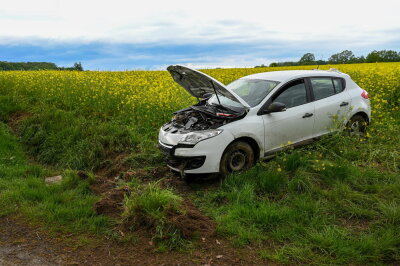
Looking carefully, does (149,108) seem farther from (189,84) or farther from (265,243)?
(265,243)

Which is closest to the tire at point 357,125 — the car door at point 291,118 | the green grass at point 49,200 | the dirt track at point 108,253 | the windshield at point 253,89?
the car door at point 291,118

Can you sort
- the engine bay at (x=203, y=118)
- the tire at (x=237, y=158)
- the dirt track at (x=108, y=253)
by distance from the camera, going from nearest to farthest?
the dirt track at (x=108, y=253) → the tire at (x=237, y=158) → the engine bay at (x=203, y=118)

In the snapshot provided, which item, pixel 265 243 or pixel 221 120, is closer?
pixel 265 243

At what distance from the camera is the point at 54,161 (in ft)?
29.0

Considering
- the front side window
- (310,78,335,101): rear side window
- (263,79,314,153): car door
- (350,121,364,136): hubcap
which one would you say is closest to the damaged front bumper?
(263,79,314,153): car door

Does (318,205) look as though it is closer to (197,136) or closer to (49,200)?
(197,136)

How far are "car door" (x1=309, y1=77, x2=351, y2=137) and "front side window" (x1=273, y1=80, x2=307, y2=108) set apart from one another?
0.25 meters

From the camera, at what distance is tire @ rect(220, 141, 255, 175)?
606 centimetres

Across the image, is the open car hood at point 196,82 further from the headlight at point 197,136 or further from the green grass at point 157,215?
the green grass at point 157,215

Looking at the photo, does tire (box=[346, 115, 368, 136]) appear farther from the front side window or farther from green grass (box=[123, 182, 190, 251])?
green grass (box=[123, 182, 190, 251])

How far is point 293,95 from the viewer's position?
274 inches

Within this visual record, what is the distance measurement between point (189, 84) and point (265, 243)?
4.21 m

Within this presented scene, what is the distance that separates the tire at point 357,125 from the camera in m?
7.70

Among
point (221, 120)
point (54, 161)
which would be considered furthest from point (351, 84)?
point (54, 161)
